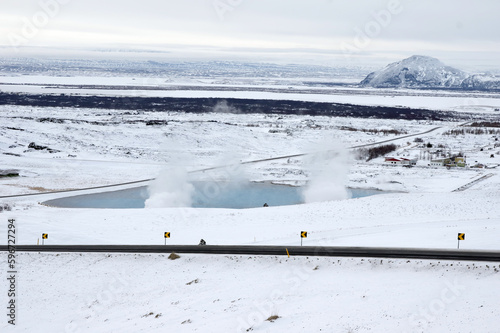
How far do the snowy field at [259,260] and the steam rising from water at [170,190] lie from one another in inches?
103

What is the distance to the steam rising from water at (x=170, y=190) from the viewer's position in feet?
160

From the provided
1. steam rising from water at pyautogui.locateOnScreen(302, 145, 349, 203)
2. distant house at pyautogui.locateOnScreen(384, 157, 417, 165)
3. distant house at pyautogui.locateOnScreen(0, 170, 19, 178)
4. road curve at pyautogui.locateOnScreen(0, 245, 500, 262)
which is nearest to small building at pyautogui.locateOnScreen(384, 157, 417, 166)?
distant house at pyautogui.locateOnScreen(384, 157, 417, 165)

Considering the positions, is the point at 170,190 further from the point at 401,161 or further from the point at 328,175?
the point at 401,161

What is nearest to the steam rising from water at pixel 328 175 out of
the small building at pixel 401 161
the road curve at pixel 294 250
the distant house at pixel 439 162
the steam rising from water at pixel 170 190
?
the small building at pixel 401 161

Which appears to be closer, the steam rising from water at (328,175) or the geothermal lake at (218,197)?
the geothermal lake at (218,197)

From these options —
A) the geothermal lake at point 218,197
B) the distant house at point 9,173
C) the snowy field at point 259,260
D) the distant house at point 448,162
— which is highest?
the distant house at point 448,162

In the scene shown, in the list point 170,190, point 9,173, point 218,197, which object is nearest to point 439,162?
point 218,197

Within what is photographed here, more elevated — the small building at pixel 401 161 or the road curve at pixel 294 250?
the small building at pixel 401 161

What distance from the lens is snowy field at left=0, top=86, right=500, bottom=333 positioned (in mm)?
21047

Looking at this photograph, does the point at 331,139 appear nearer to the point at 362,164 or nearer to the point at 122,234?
the point at 362,164

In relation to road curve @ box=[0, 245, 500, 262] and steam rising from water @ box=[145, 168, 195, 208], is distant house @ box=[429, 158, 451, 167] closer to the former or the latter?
steam rising from water @ box=[145, 168, 195, 208]

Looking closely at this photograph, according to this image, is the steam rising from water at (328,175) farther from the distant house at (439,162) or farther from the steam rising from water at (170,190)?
the steam rising from water at (170,190)

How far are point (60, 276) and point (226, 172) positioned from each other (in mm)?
38619

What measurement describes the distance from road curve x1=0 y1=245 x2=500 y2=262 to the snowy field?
862mm
